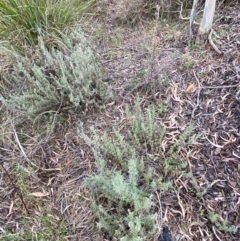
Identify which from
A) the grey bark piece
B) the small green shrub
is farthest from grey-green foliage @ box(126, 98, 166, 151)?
the small green shrub

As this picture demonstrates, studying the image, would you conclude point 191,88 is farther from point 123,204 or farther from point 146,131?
point 123,204

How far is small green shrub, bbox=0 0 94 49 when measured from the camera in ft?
7.66

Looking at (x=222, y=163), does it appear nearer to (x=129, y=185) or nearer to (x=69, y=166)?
(x=129, y=185)

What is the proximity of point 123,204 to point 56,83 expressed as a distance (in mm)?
840

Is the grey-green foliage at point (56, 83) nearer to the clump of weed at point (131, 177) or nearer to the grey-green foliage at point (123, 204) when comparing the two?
the clump of weed at point (131, 177)

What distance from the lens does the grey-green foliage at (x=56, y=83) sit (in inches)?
77.8

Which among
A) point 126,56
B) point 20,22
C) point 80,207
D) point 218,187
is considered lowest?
point 80,207

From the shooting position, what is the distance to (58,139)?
199 centimetres

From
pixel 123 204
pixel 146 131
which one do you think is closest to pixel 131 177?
pixel 123 204

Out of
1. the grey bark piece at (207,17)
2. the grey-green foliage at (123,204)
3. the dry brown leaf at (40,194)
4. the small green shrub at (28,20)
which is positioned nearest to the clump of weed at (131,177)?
the grey-green foliage at (123,204)

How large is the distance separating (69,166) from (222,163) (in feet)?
2.67

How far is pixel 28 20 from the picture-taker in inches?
93.2

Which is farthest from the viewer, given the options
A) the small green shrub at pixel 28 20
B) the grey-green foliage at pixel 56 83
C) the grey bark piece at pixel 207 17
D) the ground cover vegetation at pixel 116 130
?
the small green shrub at pixel 28 20

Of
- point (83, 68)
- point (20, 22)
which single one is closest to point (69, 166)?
point (83, 68)
